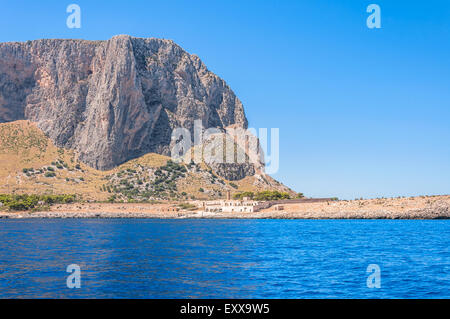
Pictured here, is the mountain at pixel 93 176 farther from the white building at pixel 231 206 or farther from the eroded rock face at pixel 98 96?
the white building at pixel 231 206

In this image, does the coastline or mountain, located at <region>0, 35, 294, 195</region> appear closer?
the coastline

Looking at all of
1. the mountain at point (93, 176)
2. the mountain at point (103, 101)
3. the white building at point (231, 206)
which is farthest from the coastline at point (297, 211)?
the mountain at point (103, 101)

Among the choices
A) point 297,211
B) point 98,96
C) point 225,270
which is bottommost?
point 297,211

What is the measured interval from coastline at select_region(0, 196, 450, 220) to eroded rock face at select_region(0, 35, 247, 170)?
41296mm

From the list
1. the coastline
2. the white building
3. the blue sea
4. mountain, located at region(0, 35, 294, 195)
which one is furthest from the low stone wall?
the blue sea

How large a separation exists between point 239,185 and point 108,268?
147 meters

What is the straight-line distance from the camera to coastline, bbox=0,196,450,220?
356ft

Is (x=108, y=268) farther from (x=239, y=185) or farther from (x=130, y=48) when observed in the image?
(x=130, y=48)

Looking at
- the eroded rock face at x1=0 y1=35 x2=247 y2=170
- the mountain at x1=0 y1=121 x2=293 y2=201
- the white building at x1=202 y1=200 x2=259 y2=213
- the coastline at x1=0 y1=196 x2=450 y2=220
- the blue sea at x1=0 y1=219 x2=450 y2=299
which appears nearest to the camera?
the blue sea at x1=0 y1=219 x2=450 y2=299

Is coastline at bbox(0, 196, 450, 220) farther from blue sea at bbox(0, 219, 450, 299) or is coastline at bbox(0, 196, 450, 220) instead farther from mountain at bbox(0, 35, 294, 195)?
blue sea at bbox(0, 219, 450, 299)

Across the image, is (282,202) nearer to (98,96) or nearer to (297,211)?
(297,211)

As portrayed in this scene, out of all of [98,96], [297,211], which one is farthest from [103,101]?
[297,211]

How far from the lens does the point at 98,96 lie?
178250 millimetres

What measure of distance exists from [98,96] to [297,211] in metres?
94.4
